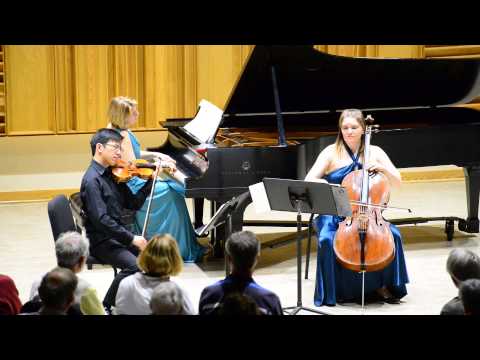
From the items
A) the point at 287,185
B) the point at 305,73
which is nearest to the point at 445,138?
the point at 305,73

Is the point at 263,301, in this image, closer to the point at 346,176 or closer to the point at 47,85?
the point at 346,176

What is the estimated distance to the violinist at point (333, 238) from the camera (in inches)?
233

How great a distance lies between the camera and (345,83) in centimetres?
739

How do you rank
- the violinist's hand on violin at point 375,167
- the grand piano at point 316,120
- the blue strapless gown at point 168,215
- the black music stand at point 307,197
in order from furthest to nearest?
the blue strapless gown at point 168,215, the grand piano at point 316,120, the violinist's hand on violin at point 375,167, the black music stand at point 307,197

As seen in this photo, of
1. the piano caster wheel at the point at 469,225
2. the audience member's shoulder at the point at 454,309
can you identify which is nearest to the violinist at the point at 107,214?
the audience member's shoulder at the point at 454,309

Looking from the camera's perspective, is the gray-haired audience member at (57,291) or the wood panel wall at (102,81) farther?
the wood panel wall at (102,81)

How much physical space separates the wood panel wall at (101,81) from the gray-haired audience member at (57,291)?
6219 mm

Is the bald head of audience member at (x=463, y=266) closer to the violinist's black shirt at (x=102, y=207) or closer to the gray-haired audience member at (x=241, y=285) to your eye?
the gray-haired audience member at (x=241, y=285)

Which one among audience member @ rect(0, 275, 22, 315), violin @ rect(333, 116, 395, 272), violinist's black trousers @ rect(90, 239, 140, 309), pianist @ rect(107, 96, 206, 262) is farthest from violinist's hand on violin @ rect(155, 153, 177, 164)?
audience member @ rect(0, 275, 22, 315)

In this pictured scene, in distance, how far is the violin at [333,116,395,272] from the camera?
564 centimetres

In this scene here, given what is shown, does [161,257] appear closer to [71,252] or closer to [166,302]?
[71,252]

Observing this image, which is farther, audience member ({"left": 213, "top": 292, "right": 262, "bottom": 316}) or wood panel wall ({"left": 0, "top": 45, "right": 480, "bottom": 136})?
wood panel wall ({"left": 0, "top": 45, "right": 480, "bottom": 136})

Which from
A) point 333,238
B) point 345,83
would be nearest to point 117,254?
point 333,238

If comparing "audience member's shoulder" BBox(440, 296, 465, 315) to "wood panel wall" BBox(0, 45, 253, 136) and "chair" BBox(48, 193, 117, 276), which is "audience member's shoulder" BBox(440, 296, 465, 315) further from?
"wood panel wall" BBox(0, 45, 253, 136)
